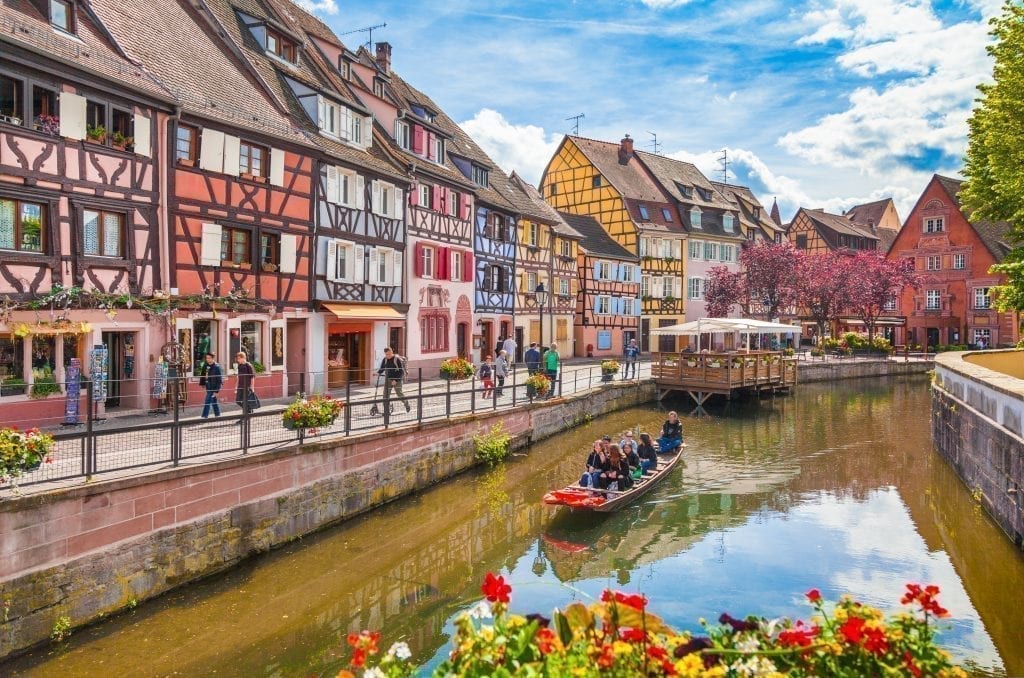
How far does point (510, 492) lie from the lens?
55.2 ft

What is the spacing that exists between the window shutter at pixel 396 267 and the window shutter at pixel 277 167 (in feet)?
20.1

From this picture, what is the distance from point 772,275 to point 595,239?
11300 millimetres

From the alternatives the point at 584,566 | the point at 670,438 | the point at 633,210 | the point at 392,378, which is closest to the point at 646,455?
the point at 670,438

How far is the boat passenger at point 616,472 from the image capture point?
48.5ft

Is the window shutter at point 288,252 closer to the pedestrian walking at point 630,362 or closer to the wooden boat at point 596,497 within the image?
the wooden boat at point 596,497

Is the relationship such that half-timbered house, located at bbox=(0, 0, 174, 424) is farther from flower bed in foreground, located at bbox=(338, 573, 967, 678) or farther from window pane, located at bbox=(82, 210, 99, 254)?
flower bed in foreground, located at bbox=(338, 573, 967, 678)

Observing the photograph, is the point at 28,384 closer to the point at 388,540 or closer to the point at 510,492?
the point at 388,540

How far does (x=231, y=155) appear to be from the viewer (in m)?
18.8

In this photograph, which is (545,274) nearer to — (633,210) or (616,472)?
(633,210)

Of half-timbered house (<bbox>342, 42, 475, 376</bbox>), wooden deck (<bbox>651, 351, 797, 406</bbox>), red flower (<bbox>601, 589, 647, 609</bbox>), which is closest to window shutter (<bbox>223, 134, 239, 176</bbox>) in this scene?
half-timbered house (<bbox>342, 42, 475, 376</bbox>)

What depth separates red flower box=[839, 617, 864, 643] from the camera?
10.6ft

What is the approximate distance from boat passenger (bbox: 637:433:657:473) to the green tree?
1015cm

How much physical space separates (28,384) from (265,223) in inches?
326

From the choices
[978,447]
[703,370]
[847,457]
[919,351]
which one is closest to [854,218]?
[919,351]
